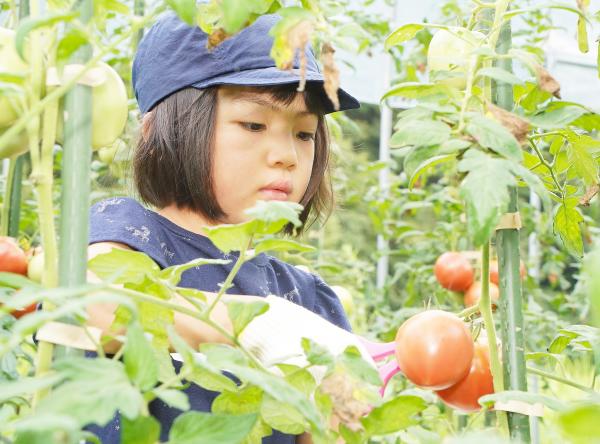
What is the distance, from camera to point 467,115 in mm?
499

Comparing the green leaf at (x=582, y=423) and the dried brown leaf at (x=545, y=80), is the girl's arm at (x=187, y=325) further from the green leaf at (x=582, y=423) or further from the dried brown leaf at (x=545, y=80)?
the green leaf at (x=582, y=423)

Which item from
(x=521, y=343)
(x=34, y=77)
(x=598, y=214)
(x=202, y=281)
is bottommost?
(x=598, y=214)

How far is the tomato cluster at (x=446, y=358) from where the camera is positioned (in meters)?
0.72

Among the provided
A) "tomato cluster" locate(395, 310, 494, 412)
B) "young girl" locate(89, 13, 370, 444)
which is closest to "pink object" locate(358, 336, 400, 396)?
"tomato cluster" locate(395, 310, 494, 412)

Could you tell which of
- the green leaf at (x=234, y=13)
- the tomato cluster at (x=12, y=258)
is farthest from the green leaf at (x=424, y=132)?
the tomato cluster at (x=12, y=258)

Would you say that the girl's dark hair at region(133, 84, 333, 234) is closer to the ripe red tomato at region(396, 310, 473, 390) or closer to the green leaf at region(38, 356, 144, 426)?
the ripe red tomato at region(396, 310, 473, 390)

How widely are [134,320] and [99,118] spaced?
0.67 ft

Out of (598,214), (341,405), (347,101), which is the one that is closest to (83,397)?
(341,405)

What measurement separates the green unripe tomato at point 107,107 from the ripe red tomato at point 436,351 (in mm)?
334

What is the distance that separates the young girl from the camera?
100 cm

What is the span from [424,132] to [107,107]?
8.0 inches

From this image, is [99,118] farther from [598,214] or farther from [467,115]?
[598,214]

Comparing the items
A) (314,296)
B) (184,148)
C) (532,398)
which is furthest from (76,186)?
(314,296)

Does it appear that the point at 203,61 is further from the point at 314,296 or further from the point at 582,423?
the point at 582,423
